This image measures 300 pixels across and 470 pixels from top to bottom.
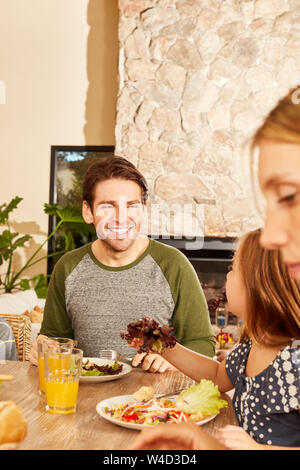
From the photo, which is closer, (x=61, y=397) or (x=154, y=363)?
(x=61, y=397)

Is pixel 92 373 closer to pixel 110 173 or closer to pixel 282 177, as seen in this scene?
pixel 110 173

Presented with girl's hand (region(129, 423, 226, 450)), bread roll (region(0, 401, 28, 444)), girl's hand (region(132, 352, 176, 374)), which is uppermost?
girl's hand (region(129, 423, 226, 450))

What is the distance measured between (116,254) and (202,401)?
0.87 m

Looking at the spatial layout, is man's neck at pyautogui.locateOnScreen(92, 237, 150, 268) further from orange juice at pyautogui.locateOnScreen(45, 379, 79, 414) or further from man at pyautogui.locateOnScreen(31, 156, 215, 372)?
orange juice at pyautogui.locateOnScreen(45, 379, 79, 414)

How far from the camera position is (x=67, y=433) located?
0.97 m

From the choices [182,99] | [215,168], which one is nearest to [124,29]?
[182,99]

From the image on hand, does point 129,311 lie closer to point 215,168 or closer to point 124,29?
point 215,168

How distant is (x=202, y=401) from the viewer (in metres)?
1.10

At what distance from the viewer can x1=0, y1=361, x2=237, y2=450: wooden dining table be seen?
0.93 metres

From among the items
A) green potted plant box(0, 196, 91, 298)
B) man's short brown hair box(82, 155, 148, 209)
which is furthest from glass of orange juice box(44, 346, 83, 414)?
green potted plant box(0, 196, 91, 298)

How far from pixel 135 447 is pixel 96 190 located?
4.25ft

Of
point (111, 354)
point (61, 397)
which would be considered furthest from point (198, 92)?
point (61, 397)

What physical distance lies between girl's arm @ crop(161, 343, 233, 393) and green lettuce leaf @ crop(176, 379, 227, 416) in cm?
28

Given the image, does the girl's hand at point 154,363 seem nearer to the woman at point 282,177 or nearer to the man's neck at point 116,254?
the man's neck at point 116,254
